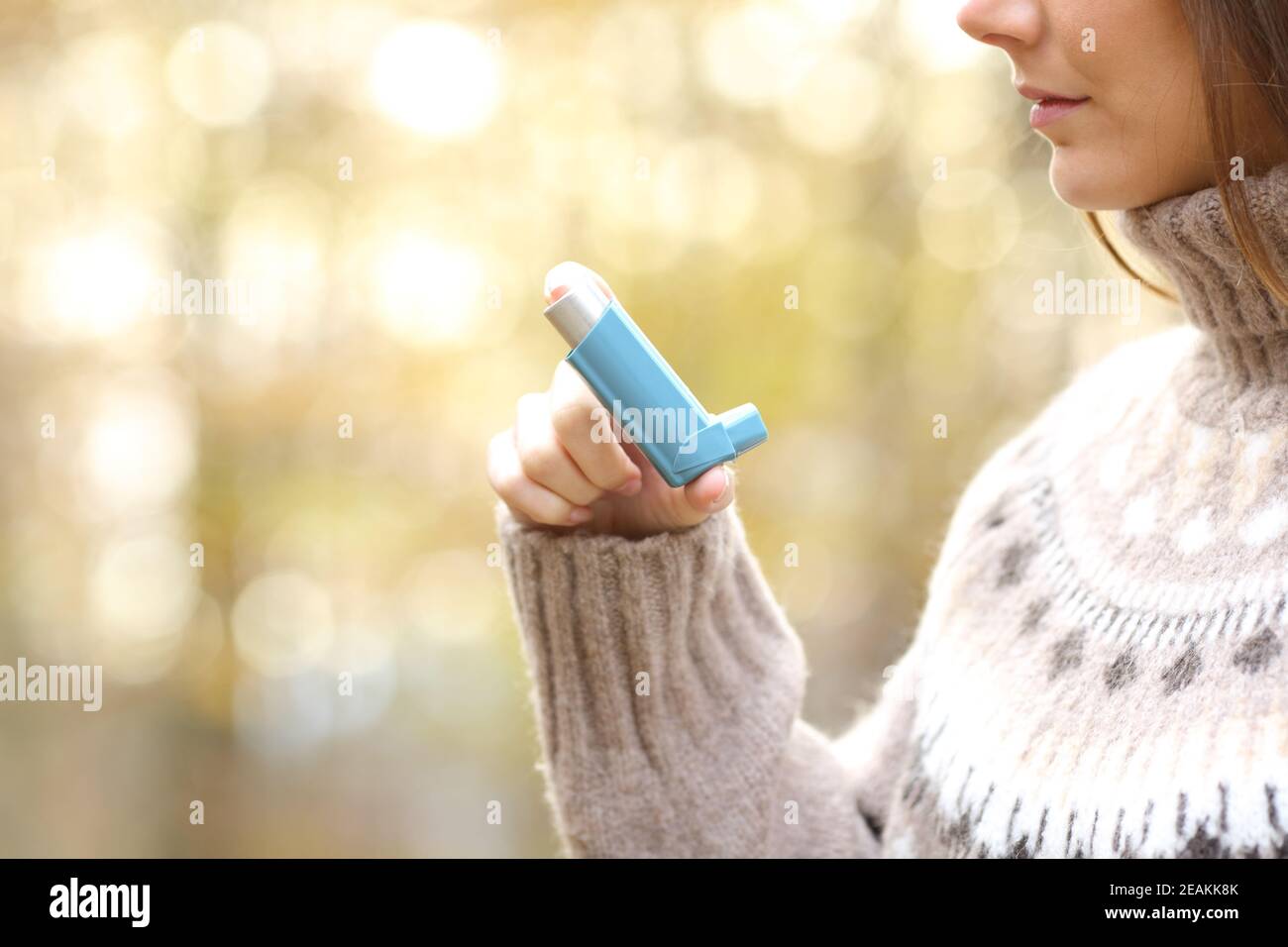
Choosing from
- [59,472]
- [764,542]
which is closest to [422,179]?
[59,472]

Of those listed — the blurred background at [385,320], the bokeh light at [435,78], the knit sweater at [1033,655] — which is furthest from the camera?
the bokeh light at [435,78]

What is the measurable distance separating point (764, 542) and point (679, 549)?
9.50 ft

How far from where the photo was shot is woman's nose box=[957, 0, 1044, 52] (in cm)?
69

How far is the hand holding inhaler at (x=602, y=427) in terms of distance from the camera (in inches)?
25.3

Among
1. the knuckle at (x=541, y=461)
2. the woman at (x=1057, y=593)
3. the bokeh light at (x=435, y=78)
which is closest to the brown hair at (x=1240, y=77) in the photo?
the woman at (x=1057, y=593)

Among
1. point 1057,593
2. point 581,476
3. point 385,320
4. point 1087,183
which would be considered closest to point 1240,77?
point 1087,183

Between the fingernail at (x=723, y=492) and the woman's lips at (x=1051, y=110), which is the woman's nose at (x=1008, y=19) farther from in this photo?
the fingernail at (x=723, y=492)

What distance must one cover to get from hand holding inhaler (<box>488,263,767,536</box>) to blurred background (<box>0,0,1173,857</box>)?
2.60 meters

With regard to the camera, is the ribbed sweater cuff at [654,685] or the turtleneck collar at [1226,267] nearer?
the turtleneck collar at [1226,267]

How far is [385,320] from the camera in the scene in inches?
130

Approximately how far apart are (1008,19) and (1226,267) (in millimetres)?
209

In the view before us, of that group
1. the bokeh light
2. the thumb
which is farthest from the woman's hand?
the bokeh light
